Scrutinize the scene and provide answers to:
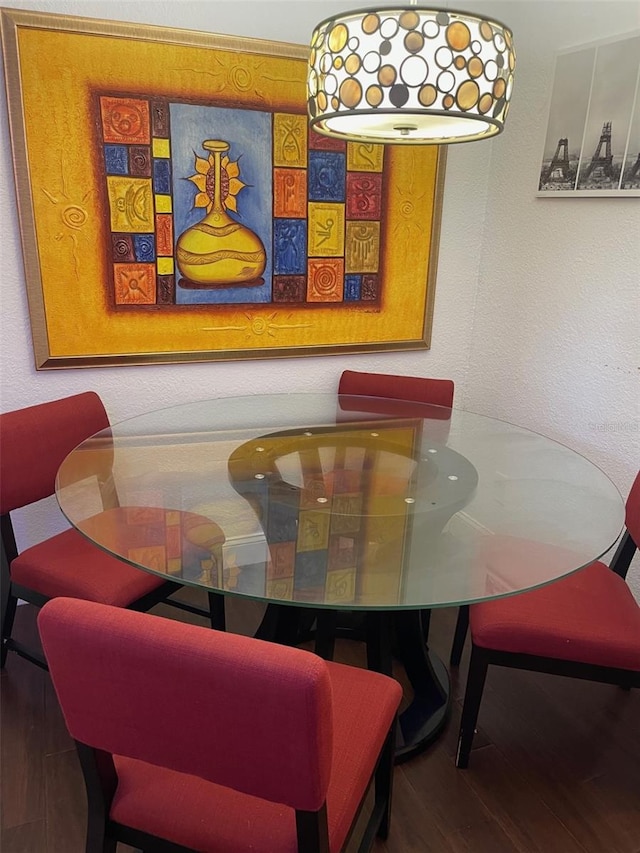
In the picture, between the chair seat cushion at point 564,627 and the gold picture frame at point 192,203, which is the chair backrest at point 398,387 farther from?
the chair seat cushion at point 564,627

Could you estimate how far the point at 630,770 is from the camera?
1754mm

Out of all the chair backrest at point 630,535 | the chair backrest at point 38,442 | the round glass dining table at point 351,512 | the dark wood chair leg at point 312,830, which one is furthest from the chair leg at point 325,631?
the chair backrest at point 630,535

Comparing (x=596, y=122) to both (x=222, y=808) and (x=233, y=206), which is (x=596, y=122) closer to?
(x=233, y=206)

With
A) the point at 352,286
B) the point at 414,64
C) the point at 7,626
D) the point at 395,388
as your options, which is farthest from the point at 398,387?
the point at 7,626

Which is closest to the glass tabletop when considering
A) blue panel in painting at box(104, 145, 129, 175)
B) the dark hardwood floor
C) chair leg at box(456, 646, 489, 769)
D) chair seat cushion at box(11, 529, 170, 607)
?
chair seat cushion at box(11, 529, 170, 607)

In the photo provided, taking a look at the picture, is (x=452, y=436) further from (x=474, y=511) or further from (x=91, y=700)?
(x=91, y=700)

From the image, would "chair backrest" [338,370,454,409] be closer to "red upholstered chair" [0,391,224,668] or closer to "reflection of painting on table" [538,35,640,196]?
"reflection of painting on table" [538,35,640,196]

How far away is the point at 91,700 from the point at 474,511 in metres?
0.98

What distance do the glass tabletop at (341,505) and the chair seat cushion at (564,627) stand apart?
0.64 ft

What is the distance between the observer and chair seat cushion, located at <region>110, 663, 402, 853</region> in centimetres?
102

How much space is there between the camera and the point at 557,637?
61.2 inches

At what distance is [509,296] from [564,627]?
1569 mm

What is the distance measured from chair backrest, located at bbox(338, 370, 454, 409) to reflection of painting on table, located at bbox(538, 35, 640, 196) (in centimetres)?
85

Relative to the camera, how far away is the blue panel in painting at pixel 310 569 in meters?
1.25
